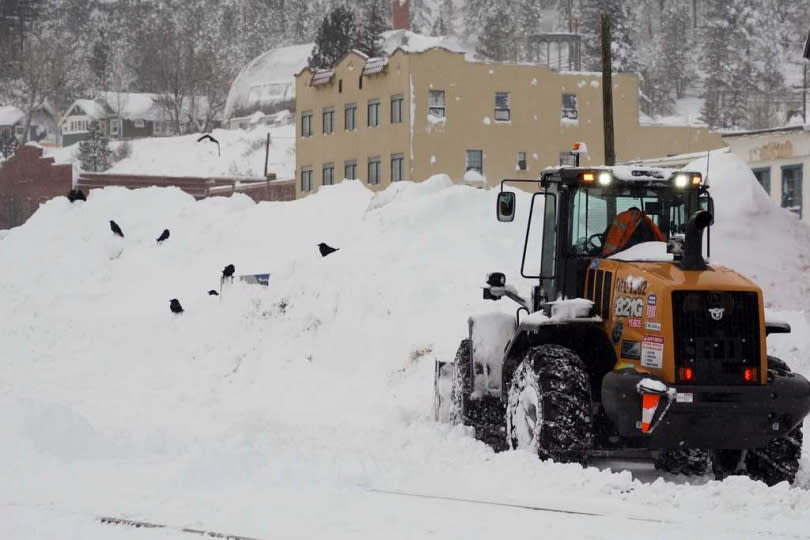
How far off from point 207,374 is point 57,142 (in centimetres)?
13294

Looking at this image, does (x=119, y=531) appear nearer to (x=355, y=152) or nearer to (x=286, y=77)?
(x=355, y=152)

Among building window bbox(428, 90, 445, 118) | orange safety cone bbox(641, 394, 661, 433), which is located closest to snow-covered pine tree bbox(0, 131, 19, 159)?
building window bbox(428, 90, 445, 118)

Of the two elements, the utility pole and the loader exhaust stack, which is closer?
the loader exhaust stack

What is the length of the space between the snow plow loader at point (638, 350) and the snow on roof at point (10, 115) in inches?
5219

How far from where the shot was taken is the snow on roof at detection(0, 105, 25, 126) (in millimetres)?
137250

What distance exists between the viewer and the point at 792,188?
144 feet

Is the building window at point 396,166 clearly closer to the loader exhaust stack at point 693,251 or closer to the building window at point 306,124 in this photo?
the building window at point 306,124

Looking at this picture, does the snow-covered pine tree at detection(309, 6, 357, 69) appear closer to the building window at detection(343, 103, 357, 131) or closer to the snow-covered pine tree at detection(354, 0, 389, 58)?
the snow-covered pine tree at detection(354, 0, 389, 58)

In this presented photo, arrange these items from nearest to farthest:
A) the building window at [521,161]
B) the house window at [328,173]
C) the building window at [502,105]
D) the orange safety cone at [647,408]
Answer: the orange safety cone at [647,408] < the building window at [502,105] < the building window at [521,161] < the house window at [328,173]

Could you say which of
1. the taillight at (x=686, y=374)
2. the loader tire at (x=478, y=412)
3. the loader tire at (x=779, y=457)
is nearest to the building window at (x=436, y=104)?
the loader tire at (x=478, y=412)

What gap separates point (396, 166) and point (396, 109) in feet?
9.21

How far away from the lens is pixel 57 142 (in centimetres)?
14700

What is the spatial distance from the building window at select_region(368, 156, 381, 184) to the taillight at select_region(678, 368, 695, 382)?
53058 millimetres

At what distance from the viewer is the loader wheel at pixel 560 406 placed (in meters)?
10.6
